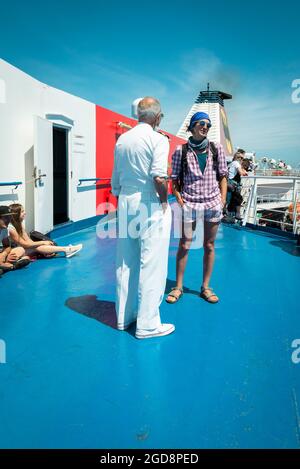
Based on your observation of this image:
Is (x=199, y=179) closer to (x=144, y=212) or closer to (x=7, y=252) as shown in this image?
(x=144, y=212)

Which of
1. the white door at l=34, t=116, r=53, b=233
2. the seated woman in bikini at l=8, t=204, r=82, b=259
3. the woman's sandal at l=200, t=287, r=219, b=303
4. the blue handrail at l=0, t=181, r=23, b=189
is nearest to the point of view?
the woman's sandal at l=200, t=287, r=219, b=303

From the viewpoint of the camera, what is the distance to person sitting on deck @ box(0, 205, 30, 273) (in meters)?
3.42

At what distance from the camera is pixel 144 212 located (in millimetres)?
2037

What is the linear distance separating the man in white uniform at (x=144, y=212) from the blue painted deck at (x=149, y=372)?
1.06ft

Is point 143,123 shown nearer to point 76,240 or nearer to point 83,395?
point 83,395

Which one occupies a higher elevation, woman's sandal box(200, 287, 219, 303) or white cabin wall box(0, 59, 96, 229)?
white cabin wall box(0, 59, 96, 229)

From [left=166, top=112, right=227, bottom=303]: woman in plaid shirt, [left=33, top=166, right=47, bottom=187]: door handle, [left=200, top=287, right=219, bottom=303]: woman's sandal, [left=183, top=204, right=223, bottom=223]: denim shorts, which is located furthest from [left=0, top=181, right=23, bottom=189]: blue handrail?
[left=200, top=287, right=219, bottom=303]: woman's sandal

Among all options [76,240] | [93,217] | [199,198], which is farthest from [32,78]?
[199,198]

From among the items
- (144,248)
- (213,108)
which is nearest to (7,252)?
(144,248)

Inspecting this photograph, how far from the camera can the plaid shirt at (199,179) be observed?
2.60m

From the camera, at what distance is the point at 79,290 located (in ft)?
10.3

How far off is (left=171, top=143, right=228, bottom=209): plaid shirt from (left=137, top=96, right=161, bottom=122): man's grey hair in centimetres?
62

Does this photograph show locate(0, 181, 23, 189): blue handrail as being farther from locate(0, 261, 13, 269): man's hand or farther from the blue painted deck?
the blue painted deck

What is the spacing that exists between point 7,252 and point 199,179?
2275mm
